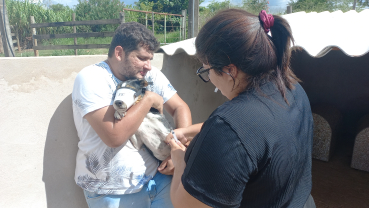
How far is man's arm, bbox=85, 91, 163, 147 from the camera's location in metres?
1.72

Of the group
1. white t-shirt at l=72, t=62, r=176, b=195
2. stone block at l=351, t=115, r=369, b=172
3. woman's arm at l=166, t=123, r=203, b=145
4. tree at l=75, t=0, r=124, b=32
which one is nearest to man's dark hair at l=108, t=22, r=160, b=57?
white t-shirt at l=72, t=62, r=176, b=195

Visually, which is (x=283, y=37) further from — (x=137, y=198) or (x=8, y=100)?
(x=8, y=100)

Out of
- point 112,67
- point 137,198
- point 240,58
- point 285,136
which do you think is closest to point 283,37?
point 240,58

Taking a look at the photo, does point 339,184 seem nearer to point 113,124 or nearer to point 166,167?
point 166,167

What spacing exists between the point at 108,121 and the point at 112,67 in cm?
52

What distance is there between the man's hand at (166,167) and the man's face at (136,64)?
2.31 feet

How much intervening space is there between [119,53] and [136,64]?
0.16 meters

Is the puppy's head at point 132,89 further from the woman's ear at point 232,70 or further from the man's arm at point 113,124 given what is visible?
the woman's ear at point 232,70

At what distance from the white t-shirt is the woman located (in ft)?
2.56

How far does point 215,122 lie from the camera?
3.14 feet

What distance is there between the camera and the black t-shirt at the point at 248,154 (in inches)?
36.6

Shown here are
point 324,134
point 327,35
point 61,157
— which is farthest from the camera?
point 324,134

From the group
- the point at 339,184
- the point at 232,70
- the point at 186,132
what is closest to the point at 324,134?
the point at 339,184

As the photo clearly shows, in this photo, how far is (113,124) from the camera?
174cm
